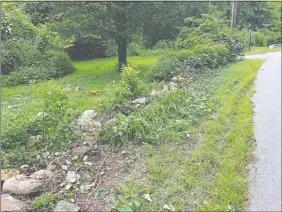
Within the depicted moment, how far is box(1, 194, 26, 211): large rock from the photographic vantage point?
98.7 inches

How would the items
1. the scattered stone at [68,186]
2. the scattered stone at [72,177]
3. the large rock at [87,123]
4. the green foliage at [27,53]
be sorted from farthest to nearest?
the green foliage at [27,53] < the large rock at [87,123] < the scattered stone at [72,177] < the scattered stone at [68,186]

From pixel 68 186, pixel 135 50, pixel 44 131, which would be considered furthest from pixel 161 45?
pixel 68 186

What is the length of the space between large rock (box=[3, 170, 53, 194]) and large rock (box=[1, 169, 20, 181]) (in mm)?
112

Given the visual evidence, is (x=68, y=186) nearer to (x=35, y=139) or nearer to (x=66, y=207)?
(x=66, y=207)

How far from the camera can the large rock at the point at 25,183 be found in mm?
2797

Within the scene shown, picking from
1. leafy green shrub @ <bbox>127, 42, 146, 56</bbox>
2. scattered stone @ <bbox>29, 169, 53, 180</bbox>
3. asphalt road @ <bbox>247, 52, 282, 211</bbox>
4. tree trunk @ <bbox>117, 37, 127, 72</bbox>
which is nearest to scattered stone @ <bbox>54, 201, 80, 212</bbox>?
scattered stone @ <bbox>29, 169, 53, 180</bbox>

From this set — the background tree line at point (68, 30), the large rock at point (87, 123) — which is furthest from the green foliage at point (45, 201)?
the background tree line at point (68, 30)

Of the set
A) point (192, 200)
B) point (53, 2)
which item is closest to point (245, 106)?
point (192, 200)

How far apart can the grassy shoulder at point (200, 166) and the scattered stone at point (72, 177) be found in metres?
0.48

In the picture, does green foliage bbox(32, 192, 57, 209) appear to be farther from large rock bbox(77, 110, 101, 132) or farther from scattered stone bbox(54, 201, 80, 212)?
large rock bbox(77, 110, 101, 132)

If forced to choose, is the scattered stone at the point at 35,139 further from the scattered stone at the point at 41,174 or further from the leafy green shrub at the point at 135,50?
the leafy green shrub at the point at 135,50

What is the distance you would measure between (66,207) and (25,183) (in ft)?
1.85

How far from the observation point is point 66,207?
2.54m

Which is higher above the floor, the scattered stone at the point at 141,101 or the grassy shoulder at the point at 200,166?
the scattered stone at the point at 141,101
